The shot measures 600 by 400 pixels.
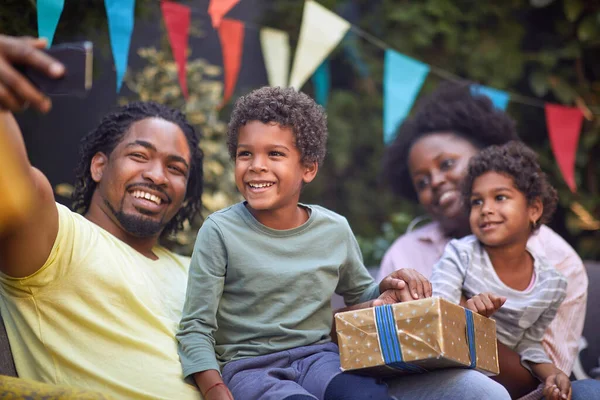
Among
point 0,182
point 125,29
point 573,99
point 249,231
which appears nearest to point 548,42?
point 573,99

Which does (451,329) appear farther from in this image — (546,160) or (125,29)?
(546,160)

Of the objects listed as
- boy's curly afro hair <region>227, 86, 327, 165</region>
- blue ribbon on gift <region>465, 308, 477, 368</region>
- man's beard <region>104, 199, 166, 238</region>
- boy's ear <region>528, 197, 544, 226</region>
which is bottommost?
blue ribbon on gift <region>465, 308, 477, 368</region>

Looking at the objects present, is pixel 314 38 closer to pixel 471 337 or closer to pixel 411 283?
pixel 411 283

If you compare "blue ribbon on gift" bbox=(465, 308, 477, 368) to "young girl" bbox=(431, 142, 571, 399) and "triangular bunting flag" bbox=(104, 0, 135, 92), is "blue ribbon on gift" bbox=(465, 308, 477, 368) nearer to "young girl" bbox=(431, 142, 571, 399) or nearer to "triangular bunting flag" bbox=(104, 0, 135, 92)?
"young girl" bbox=(431, 142, 571, 399)

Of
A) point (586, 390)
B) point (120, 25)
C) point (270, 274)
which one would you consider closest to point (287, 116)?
point (270, 274)

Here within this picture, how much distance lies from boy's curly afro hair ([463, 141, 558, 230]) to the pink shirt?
241 mm

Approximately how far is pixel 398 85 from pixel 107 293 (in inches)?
95.0

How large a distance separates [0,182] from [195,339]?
28.7 inches

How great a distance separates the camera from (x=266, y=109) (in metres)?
2.35

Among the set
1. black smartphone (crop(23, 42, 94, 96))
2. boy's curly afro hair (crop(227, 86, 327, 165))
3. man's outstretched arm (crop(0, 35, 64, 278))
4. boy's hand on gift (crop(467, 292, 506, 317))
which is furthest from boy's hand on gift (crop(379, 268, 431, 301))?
black smartphone (crop(23, 42, 94, 96))

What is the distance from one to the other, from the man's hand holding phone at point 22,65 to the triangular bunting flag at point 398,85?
2860 millimetres

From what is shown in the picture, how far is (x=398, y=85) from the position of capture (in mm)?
4195

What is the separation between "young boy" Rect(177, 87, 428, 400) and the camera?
2.16 metres

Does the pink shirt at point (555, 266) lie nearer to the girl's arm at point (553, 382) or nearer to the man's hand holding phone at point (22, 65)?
the girl's arm at point (553, 382)
